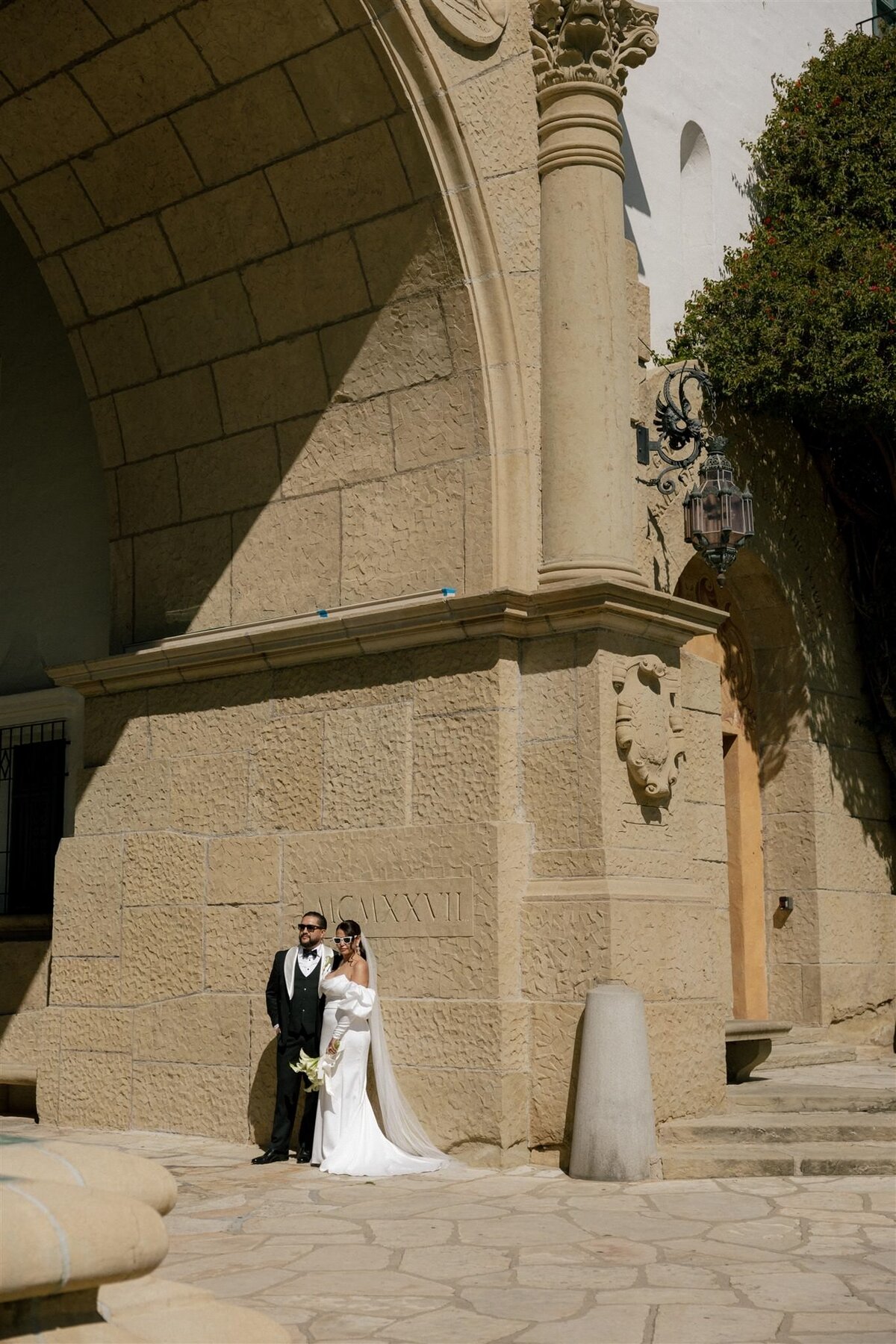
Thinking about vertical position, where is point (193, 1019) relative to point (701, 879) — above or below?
below

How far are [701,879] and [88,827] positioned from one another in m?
4.40

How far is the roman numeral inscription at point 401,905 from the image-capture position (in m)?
9.09

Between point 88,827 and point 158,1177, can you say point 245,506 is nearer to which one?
point 88,827

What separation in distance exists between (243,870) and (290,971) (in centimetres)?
102

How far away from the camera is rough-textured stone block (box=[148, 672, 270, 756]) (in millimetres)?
10450

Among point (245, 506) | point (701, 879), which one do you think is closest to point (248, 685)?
point (245, 506)

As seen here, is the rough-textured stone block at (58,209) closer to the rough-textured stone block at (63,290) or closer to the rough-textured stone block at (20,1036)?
the rough-textured stone block at (63,290)

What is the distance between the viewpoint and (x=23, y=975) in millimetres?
11828

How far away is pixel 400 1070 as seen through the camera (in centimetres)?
912

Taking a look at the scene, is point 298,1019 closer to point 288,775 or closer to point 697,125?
point 288,775

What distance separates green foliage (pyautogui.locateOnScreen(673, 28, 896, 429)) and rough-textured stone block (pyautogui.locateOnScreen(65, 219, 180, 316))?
13.5 ft

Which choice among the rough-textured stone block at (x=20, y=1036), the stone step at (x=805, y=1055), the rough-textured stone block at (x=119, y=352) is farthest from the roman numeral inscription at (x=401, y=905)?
the rough-textured stone block at (x=119, y=352)

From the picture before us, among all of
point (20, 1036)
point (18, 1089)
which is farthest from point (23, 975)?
point (18, 1089)

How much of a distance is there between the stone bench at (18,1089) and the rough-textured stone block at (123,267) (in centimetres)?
550
